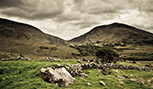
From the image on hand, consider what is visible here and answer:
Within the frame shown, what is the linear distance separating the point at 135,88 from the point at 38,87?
16.5 m

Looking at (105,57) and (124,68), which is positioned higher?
(105,57)

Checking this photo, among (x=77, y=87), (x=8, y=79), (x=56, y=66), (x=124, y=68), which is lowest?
(x=124, y=68)

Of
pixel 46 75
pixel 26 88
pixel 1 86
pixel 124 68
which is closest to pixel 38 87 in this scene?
pixel 26 88

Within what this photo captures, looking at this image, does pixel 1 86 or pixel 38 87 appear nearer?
pixel 38 87

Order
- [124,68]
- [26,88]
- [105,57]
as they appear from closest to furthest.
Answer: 1. [26,88]
2. [124,68]
3. [105,57]

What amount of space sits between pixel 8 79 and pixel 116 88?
57.6 ft

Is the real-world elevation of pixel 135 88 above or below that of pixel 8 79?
below

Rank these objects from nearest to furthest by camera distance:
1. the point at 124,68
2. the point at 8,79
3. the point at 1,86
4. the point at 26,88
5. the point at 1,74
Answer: the point at 26,88 < the point at 1,86 < the point at 8,79 < the point at 1,74 < the point at 124,68

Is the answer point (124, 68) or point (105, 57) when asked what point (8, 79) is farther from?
point (124, 68)

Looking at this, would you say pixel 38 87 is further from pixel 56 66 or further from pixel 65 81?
pixel 56 66

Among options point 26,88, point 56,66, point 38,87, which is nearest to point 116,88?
point 56,66

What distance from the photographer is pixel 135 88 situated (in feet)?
50.1

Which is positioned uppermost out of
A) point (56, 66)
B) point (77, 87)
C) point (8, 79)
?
point (56, 66)

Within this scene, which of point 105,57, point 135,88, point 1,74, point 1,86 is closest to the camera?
point 1,86
